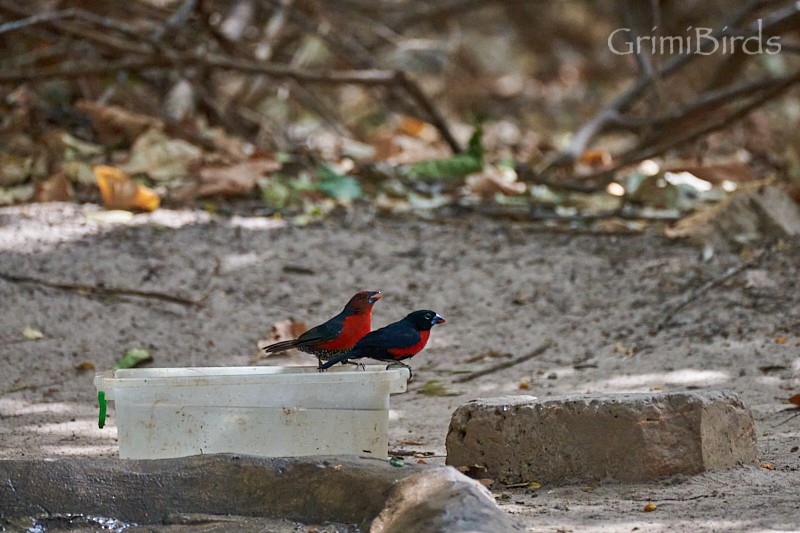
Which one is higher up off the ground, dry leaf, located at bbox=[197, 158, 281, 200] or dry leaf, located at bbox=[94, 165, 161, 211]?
dry leaf, located at bbox=[197, 158, 281, 200]

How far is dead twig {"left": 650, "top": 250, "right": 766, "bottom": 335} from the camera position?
17.8 feet

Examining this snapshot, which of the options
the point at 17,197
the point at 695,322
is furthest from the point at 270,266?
the point at 695,322

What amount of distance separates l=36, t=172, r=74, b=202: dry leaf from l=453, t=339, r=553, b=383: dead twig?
125 inches

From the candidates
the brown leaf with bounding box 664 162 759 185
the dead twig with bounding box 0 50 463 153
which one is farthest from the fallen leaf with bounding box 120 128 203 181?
the brown leaf with bounding box 664 162 759 185

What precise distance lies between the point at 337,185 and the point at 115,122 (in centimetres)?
163

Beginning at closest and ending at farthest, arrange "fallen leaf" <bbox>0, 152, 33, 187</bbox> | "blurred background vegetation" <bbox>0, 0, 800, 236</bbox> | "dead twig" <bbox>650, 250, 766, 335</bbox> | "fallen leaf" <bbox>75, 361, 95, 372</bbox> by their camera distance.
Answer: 1. "fallen leaf" <bbox>75, 361, 95, 372</bbox>
2. "dead twig" <bbox>650, 250, 766, 335</bbox>
3. "fallen leaf" <bbox>0, 152, 33, 187</bbox>
4. "blurred background vegetation" <bbox>0, 0, 800, 236</bbox>

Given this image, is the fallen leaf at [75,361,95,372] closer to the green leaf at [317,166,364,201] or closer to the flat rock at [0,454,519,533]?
the flat rock at [0,454,519,533]

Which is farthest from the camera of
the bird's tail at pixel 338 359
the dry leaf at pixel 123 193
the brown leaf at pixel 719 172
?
the brown leaf at pixel 719 172

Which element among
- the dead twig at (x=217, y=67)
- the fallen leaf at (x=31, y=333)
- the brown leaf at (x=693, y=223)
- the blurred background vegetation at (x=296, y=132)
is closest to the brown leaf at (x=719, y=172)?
the blurred background vegetation at (x=296, y=132)

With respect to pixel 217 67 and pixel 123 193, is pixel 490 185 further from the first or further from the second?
pixel 123 193

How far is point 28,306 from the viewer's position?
5336mm

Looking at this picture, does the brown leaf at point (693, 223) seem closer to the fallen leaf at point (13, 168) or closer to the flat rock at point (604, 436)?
the flat rock at point (604, 436)

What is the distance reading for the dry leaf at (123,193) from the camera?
21.2 ft

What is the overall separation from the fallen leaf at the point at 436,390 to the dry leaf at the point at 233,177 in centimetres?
261
